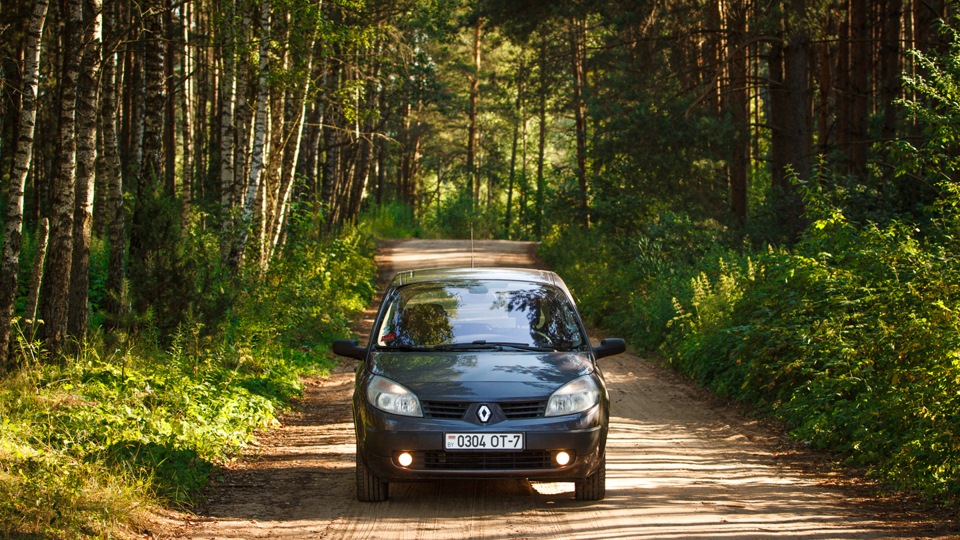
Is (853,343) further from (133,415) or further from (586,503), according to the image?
(133,415)

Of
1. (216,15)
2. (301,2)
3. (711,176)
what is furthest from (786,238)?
(216,15)

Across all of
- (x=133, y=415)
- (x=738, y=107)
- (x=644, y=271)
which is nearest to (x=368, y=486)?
(x=133, y=415)

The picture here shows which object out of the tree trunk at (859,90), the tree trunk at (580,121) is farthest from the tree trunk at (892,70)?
the tree trunk at (580,121)

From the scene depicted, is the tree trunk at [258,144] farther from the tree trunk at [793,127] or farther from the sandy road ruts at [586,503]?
the tree trunk at [793,127]

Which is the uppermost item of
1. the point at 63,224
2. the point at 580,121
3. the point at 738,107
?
the point at 580,121

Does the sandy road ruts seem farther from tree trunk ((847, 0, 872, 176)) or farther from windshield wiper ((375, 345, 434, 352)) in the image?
tree trunk ((847, 0, 872, 176))

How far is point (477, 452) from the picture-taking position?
678cm

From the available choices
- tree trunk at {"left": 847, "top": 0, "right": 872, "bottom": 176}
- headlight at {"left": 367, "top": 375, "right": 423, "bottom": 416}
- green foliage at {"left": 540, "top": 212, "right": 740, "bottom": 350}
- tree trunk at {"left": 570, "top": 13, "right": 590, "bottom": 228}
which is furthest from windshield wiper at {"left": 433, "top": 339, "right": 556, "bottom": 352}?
tree trunk at {"left": 570, "top": 13, "right": 590, "bottom": 228}

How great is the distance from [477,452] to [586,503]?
1.02 meters

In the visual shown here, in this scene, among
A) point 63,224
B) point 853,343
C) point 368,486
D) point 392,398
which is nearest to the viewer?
point 392,398

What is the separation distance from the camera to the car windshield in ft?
25.5

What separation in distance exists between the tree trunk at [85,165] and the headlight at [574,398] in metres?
6.21

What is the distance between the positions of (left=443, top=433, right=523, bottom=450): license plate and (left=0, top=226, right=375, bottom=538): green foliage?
206cm

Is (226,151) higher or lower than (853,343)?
higher
